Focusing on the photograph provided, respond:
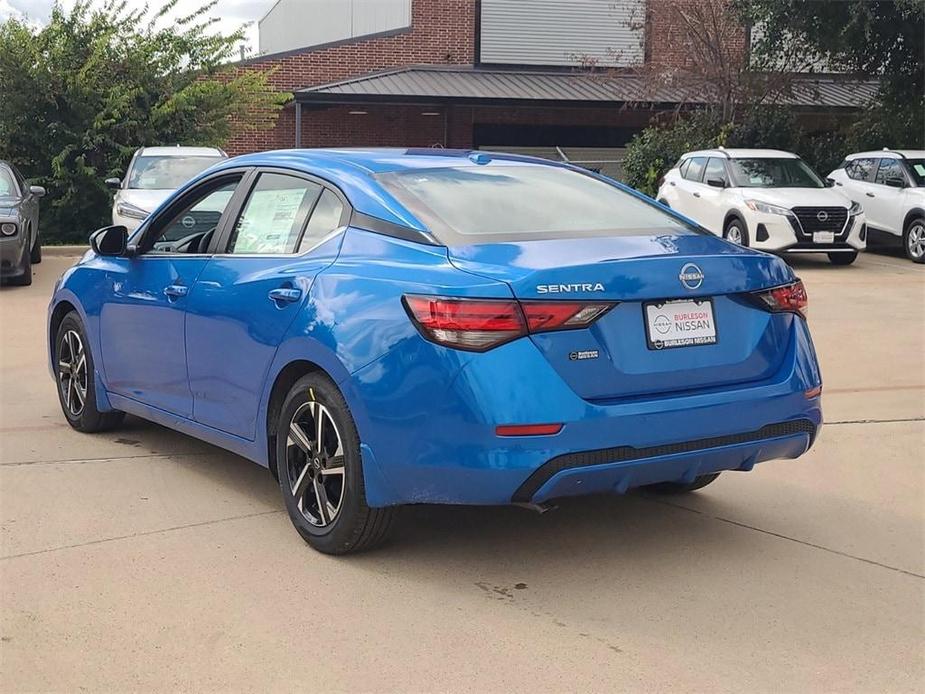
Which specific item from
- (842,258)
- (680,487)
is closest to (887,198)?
(842,258)

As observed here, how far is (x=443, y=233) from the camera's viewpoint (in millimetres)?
4348

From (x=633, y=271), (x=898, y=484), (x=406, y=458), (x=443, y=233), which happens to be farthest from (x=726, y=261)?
(x=898, y=484)

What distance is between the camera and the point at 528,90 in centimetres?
2844

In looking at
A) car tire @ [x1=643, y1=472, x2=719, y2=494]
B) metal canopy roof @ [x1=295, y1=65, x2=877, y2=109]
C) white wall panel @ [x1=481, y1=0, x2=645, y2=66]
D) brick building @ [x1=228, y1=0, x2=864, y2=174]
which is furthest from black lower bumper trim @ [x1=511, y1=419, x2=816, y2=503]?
white wall panel @ [x1=481, y1=0, x2=645, y2=66]

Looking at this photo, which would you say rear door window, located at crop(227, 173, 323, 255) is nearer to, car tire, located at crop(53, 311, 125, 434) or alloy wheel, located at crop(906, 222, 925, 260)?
car tire, located at crop(53, 311, 125, 434)

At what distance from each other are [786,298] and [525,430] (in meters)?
1.31

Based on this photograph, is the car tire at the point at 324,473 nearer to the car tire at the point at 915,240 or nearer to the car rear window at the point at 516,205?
the car rear window at the point at 516,205

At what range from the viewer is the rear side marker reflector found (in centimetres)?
388

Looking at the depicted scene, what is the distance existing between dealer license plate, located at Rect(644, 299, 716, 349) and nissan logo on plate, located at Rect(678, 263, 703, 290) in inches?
2.2

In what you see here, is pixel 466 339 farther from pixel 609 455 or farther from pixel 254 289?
pixel 254 289

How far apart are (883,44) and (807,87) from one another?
14.7ft

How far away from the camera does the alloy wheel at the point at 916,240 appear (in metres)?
17.4

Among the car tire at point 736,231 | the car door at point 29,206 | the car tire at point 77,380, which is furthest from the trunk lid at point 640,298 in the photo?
the car tire at point 736,231

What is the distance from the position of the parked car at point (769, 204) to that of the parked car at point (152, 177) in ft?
24.2
